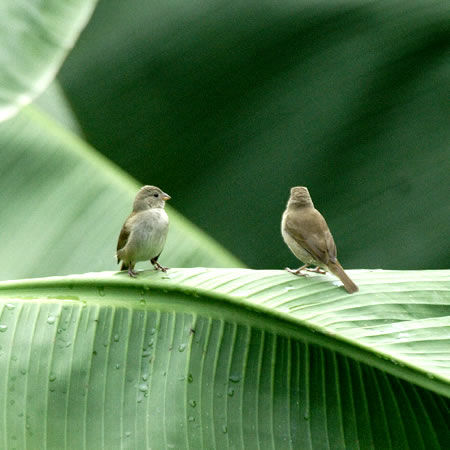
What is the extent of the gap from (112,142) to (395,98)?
1.24 meters

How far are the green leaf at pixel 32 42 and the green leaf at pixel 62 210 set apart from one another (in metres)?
0.23

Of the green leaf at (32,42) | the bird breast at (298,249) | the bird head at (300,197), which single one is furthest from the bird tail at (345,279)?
the green leaf at (32,42)

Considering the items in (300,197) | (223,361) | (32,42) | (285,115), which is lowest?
(223,361)

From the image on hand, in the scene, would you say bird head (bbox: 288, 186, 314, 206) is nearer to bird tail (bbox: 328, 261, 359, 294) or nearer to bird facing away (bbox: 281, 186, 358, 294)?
bird facing away (bbox: 281, 186, 358, 294)

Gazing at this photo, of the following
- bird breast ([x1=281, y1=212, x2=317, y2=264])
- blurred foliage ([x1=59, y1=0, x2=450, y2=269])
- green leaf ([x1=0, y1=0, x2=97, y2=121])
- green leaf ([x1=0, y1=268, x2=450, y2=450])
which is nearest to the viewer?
green leaf ([x1=0, y1=268, x2=450, y2=450])

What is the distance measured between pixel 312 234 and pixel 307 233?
0.06 feet

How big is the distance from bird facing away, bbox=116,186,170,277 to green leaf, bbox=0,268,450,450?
456mm

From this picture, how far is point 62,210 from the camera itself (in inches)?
121

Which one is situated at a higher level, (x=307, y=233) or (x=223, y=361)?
(x=307, y=233)

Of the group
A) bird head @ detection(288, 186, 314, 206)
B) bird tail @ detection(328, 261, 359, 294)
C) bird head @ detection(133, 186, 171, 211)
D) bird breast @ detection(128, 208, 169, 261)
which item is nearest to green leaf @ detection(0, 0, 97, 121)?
bird head @ detection(133, 186, 171, 211)

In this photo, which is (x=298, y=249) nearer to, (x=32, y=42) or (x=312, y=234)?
(x=312, y=234)

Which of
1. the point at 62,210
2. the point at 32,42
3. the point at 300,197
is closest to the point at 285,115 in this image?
the point at 300,197

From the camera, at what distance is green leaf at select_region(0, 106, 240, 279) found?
296cm

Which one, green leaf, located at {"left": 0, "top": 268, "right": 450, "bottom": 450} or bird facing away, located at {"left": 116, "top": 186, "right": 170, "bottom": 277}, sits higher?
bird facing away, located at {"left": 116, "top": 186, "right": 170, "bottom": 277}
